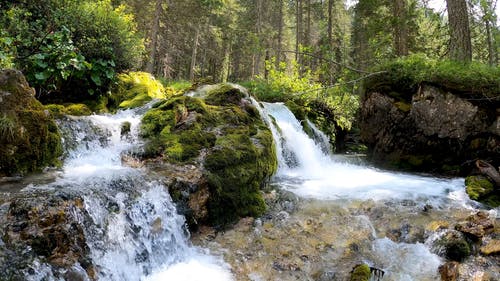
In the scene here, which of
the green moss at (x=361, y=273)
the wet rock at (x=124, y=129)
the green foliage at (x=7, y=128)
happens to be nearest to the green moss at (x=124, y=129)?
the wet rock at (x=124, y=129)

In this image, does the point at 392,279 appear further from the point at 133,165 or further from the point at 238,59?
the point at 238,59

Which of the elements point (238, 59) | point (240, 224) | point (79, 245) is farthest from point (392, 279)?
point (238, 59)

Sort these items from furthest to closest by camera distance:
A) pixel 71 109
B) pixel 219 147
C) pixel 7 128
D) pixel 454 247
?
pixel 71 109 → pixel 219 147 → pixel 7 128 → pixel 454 247

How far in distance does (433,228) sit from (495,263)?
0.96m

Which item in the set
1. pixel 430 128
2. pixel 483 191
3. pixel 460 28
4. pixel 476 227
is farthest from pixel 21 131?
pixel 460 28

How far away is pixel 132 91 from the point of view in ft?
37.2

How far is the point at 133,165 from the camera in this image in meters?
6.23

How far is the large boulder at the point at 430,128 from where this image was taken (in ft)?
29.2

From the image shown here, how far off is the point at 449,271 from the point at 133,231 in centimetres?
394

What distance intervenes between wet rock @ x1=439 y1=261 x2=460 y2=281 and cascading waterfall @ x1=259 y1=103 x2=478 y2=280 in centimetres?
8

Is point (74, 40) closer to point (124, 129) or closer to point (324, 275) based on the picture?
point (124, 129)

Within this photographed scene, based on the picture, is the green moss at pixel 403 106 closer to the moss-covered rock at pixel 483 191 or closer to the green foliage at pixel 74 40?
the moss-covered rock at pixel 483 191

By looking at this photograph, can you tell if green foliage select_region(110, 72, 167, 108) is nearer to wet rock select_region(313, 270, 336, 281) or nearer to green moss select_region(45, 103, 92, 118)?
green moss select_region(45, 103, 92, 118)

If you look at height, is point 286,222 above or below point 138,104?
below
